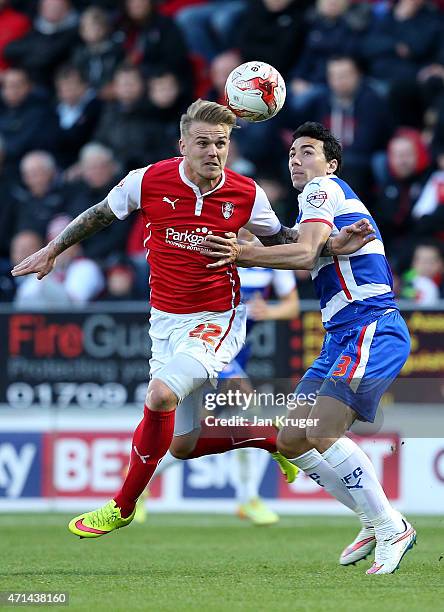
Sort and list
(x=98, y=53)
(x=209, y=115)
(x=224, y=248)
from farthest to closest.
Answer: (x=98, y=53), (x=209, y=115), (x=224, y=248)

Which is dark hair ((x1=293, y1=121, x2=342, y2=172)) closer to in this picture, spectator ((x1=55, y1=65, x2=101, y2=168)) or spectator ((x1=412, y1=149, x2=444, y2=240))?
spectator ((x1=412, y1=149, x2=444, y2=240))

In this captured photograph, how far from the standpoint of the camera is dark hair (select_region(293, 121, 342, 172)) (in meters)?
7.64

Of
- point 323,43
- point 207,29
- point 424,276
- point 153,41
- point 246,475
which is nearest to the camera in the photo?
point 246,475

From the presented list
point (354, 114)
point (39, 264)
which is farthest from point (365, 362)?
point (354, 114)

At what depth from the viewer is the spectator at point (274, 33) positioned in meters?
15.3

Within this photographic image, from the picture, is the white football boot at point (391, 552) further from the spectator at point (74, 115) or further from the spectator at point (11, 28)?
the spectator at point (11, 28)

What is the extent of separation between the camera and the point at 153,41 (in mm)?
15992

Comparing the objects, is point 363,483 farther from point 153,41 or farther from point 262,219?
point 153,41

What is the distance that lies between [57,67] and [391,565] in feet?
36.6

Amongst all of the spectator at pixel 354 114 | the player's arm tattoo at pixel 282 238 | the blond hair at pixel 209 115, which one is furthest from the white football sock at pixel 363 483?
the spectator at pixel 354 114

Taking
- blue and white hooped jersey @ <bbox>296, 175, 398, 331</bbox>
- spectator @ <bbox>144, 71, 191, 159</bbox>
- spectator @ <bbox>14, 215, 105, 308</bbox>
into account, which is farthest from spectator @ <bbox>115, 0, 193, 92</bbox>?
blue and white hooped jersey @ <bbox>296, 175, 398, 331</bbox>

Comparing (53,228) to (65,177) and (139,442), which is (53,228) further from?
(139,442)

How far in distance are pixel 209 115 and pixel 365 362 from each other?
1688 mm

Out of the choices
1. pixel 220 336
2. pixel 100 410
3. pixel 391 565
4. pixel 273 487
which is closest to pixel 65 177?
pixel 100 410
